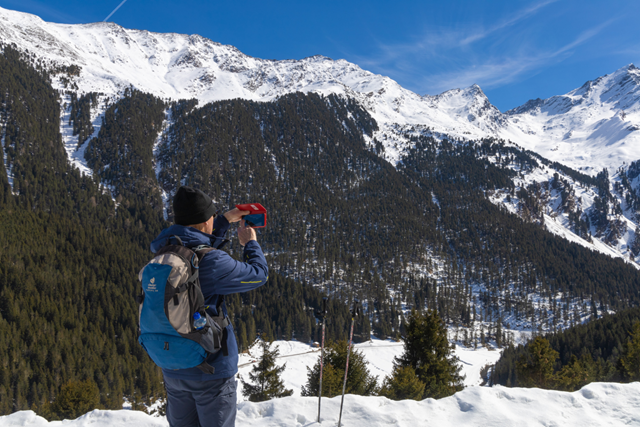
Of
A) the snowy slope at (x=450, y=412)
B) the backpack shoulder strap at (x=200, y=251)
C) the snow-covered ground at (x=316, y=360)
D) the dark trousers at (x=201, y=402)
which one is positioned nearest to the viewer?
the backpack shoulder strap at (x=200, y=251)

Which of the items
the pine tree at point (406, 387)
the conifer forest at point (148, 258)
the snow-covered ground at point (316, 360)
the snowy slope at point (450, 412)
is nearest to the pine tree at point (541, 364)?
the conifer forest at point (148, 258)

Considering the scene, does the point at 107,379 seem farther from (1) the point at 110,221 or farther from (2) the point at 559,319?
(2) the point at 559,319

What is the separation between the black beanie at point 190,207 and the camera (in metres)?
3.08

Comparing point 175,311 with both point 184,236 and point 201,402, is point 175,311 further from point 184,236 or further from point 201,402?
point 201,402

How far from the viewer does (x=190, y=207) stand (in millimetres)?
3119

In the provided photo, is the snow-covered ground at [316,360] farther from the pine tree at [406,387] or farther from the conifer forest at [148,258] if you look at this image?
the pine tree at [406,387]

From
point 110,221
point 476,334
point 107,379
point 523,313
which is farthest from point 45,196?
point 523,313

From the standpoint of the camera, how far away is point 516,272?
Result: 170875 mm

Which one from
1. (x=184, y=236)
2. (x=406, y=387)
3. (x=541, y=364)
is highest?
(x=184, y=236)

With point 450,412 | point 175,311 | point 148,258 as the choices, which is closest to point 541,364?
point 450,412

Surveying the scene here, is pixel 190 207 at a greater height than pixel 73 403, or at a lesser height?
greater

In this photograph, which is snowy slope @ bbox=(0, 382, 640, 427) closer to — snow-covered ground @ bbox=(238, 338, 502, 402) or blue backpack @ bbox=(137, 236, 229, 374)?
blue backpack @ bbox=(137, 236, 229, 374)

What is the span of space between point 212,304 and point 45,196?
176m

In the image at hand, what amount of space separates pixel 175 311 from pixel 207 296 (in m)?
0.43
